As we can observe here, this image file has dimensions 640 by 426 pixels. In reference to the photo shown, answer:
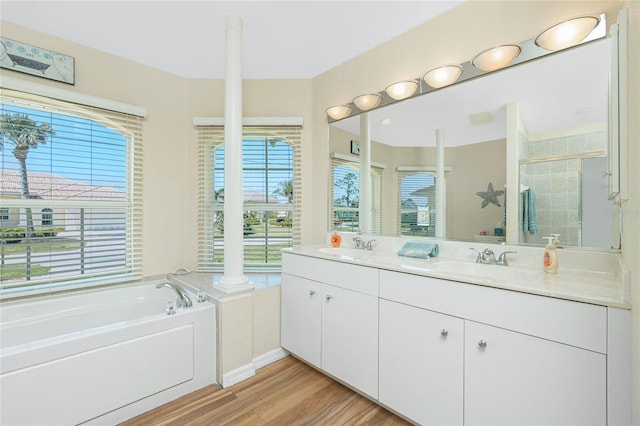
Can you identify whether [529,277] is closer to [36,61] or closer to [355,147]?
[355,147]

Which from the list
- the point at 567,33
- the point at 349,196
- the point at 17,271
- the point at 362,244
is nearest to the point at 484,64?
the point at 567,33

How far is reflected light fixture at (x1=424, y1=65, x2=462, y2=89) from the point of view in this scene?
1.82 m

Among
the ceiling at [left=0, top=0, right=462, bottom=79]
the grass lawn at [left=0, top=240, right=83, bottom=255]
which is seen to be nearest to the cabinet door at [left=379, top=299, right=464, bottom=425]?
the ceiling at [left=0, top=0, right=462, bottom=79]

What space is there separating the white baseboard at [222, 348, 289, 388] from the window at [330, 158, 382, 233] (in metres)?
1.16

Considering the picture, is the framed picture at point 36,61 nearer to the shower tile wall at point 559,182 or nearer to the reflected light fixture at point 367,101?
the reflected light fixture at point 367,101

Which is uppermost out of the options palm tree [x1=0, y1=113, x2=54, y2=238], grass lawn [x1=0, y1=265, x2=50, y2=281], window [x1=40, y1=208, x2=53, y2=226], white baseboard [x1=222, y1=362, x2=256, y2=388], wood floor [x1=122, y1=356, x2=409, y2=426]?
palm tree [x1=0, y1=113, x2=54, y2=238]

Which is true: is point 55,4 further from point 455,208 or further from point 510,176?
point 510,176

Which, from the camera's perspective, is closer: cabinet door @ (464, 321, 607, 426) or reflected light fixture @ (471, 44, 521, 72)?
cabinet door @ (464, 321, 607, 426)

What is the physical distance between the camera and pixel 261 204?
283cm

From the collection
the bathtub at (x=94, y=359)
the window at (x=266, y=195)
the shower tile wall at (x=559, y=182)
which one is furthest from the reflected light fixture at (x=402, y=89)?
the bathtub at (x=94, y=359)

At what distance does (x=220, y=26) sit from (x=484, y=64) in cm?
186

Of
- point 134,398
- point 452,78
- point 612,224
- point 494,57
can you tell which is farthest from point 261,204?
point 612,224

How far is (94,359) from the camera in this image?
1.53 metres

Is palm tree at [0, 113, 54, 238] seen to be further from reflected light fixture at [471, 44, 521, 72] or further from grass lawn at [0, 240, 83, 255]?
reflected light fixture at [471, 44, 521, 72]
